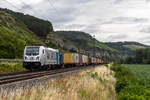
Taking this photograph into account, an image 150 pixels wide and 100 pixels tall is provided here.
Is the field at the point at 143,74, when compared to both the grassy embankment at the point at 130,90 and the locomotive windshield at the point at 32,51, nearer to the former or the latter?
the grassy embankment at the point at 130,90

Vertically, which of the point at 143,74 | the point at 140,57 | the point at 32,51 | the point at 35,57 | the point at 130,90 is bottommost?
the point at 143,74

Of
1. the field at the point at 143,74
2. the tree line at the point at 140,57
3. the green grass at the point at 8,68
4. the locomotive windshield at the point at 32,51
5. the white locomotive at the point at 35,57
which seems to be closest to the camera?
the green grass at the point at 8,68

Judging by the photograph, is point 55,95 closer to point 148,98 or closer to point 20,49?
point 148,98

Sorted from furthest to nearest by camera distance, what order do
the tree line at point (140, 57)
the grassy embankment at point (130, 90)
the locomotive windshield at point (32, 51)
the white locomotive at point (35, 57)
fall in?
the tree line at point (140, 57), the locomotive windshield at point (32, 51), the white locomotive at point (35, 57), the grassy embankment at point (130, 90)

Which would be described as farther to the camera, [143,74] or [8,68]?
[143,74]

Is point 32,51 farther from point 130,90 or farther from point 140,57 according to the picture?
point 140,57

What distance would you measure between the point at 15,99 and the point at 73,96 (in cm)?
253

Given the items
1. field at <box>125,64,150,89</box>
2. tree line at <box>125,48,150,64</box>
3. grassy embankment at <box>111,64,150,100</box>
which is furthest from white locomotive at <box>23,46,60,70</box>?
tree line at <box>125,48,150,64</box>

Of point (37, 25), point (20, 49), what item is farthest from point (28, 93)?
point (37, 25)

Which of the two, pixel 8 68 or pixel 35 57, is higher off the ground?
pixel 35 57

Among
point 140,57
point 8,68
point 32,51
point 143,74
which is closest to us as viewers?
point 8,68

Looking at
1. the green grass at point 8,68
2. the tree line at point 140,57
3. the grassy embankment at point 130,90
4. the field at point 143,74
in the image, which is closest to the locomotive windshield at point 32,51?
the green grass at point 8,68

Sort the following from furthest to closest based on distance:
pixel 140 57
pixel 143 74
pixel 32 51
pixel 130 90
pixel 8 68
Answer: pixel 140 57 < pixel 143 74 < pixel 32 51 < pixel 8 68 < pixel 130 90

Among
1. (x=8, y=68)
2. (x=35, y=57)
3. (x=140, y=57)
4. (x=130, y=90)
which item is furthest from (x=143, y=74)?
(x=140, y=57)
